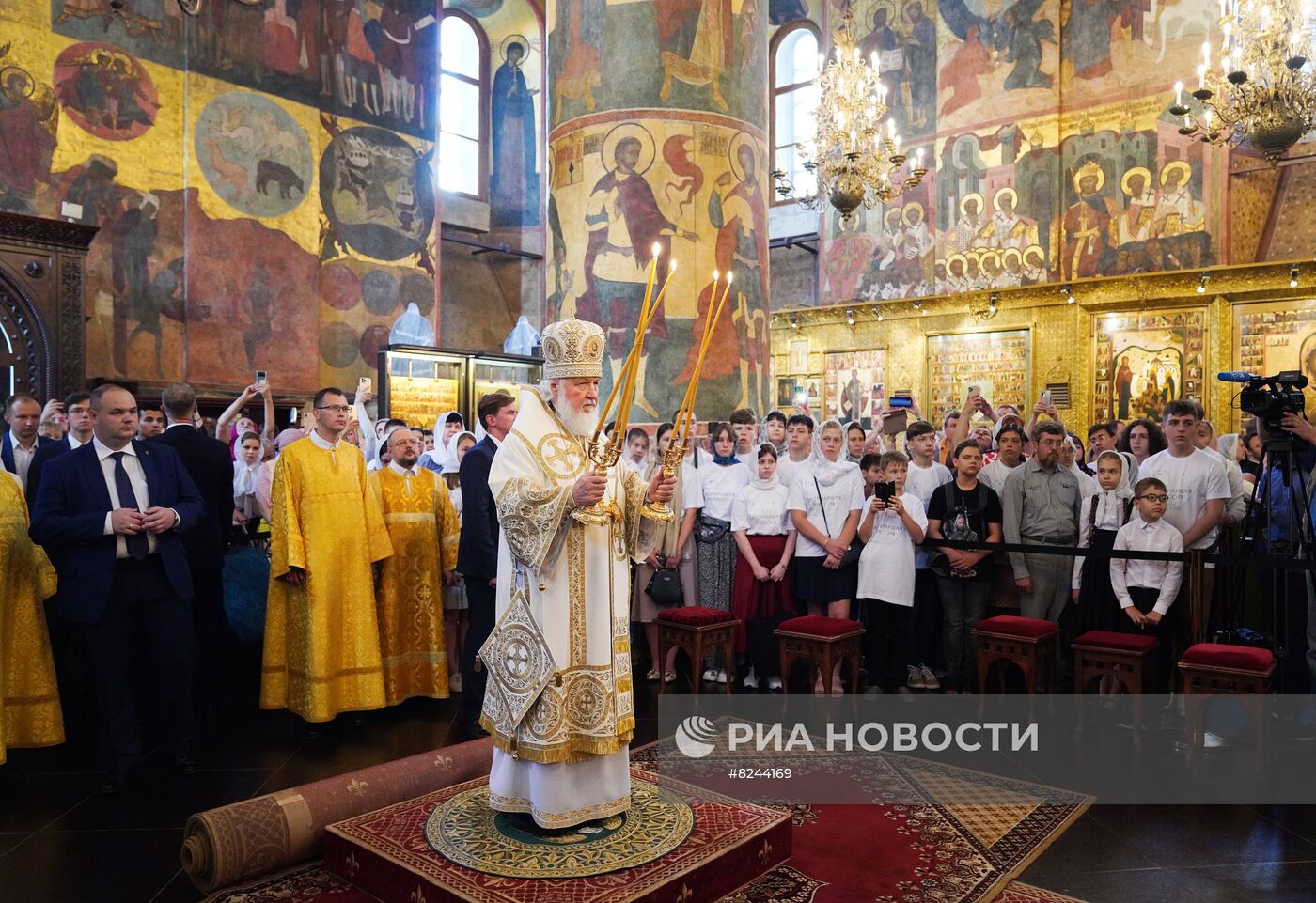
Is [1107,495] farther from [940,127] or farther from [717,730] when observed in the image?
[940,127]

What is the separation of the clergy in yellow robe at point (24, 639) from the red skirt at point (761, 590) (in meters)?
4.10

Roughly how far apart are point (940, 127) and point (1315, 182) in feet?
18.8

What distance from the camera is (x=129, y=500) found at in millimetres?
4910

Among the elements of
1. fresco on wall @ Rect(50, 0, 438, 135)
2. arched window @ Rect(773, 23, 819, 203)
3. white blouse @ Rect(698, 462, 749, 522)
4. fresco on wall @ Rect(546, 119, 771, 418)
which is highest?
arched window @ Rect(773, 23, 819, 203)

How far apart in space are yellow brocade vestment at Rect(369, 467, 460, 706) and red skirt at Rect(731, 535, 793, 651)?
2.00 metres

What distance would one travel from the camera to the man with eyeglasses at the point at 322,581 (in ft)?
18.3

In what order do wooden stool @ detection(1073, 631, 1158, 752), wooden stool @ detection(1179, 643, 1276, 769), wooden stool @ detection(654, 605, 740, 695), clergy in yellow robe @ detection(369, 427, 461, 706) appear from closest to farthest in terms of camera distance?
1. wooden stool @ detection(1179, 643, 1276, 769)
2. wooden stool @ detection(1073, 631, 1158, 752)
3. wooden stool @ detection(654, 605, 740, 695)
4. clergy in yellow robe @ detection(369, 427, 461, 706)

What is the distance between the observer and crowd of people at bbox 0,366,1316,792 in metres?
4.92

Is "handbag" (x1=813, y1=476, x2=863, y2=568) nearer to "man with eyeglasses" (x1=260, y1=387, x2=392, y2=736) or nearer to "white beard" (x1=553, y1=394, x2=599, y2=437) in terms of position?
"man with eyeglasses" (x1=260, y1=387, x2=392, y2=736)

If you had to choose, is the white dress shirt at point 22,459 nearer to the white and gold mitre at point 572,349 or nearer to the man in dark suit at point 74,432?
the man in dark suit at point 74,432

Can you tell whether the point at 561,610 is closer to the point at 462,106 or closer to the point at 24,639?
the point at 24,639

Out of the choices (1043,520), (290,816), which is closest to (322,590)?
(290,816)

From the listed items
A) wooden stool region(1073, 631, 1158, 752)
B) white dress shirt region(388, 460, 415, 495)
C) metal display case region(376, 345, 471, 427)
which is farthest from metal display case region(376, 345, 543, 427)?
wooden stool region(1073, 631, 1158, 752)

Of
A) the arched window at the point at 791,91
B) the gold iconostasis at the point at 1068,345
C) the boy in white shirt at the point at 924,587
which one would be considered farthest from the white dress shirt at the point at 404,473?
the arched window at the point at 791,91
